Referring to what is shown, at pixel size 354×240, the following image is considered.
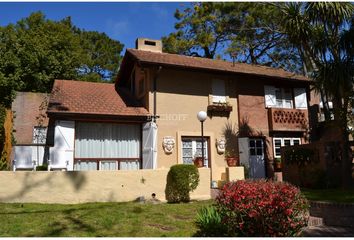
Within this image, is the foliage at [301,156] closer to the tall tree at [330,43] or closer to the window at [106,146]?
the tall tree at [330,43]

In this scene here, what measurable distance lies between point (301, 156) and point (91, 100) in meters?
10.4

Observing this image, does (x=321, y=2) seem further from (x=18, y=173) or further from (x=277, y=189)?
(x=18, y=173)

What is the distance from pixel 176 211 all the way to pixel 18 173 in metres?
5.31

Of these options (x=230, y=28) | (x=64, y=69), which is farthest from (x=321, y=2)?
(x=64, y=69)

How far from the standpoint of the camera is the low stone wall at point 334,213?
27.4 ft

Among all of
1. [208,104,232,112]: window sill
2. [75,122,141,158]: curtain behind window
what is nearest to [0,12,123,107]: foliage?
[75,122,141,158]: curtain behind window

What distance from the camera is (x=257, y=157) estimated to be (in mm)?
18156

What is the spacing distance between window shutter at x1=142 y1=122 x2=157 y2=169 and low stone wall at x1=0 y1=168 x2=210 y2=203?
2.79 meters

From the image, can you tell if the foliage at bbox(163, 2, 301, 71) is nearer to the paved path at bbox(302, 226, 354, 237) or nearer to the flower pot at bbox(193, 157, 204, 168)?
the flower pot at bbox(193, 157, 204, 168)

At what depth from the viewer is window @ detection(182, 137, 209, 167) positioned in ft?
54.0

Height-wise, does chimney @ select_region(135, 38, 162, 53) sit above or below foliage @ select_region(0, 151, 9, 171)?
above

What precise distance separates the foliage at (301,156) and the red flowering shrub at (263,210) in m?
8.93

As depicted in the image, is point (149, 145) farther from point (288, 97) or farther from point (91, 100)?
point (288, 97)

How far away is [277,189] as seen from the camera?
6500 mm
